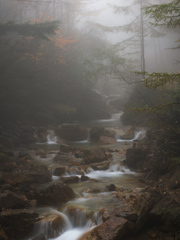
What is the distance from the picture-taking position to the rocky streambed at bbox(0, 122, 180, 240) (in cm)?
463

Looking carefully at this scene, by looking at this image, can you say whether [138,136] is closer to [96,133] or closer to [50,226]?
[96,133]

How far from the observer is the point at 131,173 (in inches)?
348

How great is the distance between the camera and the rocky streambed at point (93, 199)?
4629 mm

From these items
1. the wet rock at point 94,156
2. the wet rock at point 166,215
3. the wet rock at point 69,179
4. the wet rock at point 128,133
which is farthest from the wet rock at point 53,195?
the wet rock at point 128,133

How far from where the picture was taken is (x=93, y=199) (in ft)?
21.6

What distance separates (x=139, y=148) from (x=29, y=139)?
350 inches

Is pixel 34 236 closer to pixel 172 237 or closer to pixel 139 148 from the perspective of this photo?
pixel 172 237

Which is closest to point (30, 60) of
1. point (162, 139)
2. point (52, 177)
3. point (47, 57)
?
point (47, 57)

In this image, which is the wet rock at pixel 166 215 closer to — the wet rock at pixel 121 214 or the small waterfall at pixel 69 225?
the wet rock at pixel 121 214

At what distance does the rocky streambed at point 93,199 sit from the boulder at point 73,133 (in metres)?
6.11

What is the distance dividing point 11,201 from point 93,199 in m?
2.34

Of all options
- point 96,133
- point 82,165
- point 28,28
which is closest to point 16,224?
point 82,165

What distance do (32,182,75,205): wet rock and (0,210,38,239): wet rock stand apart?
1051mm

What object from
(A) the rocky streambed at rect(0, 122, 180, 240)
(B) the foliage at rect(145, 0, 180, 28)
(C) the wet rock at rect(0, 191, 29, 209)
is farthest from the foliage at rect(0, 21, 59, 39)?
(C) the wet rock at rect(0, 191, 29, 209)
